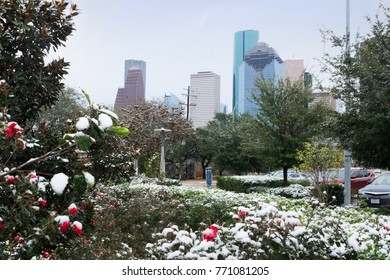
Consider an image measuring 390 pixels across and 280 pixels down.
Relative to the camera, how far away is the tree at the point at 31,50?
3.48m

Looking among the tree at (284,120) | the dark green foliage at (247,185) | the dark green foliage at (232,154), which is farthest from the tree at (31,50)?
the dark green foliage at (232,154)

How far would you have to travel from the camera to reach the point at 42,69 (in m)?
3.73

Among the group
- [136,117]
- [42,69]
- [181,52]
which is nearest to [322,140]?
[181,52]

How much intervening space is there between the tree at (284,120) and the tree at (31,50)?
767cm

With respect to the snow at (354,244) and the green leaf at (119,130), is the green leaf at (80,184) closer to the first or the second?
the green leaf at (119,130)

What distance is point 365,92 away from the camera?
6.31m

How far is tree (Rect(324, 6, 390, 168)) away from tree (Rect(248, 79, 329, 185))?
319 centimetres

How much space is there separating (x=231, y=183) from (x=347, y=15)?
21.4 ft

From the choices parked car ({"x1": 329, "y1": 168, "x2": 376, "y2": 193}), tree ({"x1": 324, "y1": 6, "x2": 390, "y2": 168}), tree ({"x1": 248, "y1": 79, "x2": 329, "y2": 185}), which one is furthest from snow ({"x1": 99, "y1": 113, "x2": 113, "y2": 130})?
parked car ({"x1": 329, "y1": 168, "x2": 376, "y2": 193})

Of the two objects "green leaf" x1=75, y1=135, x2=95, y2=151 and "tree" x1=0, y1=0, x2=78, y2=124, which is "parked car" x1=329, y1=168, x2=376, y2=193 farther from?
"green leaf" x1=75, y1=135, x2=95, y2=151

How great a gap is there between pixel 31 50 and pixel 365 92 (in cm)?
504

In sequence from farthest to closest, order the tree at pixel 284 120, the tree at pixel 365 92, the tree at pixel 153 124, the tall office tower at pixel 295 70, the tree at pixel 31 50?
1. the tree at pixel 153 124
2. the tree at pixel 284 120
3. the tall office tower at pixel 295 70
4. the tree at pixel 365 92
5. the tree at pixel 31 50

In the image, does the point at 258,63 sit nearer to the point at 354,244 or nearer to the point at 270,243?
the point at 354,244
